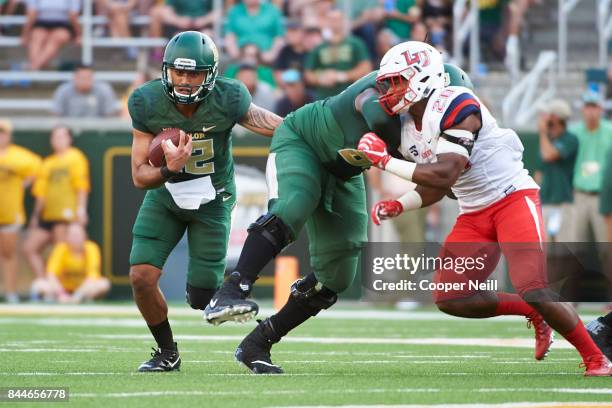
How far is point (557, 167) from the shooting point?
12242mm

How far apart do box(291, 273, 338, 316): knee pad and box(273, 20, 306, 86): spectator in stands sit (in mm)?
7908

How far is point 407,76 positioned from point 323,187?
0.72m

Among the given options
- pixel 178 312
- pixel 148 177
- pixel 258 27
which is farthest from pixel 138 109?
pixel 258 27

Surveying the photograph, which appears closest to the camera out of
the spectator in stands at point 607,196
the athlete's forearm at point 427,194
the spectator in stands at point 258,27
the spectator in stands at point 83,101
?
the athlete's forearm at point 427,194

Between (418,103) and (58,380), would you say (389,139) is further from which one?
(58,380)

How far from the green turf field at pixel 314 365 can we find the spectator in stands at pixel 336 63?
345 cm

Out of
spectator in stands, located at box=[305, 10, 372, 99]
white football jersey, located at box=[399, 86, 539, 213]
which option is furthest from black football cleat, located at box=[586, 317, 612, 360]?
spectator in stands, located at box=[305, 10, 372, 99]

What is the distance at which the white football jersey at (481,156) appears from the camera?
612 centimetres

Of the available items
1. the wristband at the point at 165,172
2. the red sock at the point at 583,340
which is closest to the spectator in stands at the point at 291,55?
the wristband at the point at 165,172

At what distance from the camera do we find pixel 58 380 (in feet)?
18.8

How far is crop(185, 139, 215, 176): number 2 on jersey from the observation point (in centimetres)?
650

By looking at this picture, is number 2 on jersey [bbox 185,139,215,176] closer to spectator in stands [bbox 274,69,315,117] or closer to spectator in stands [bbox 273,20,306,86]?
spectator in stands [bbox 274,69,315,117]

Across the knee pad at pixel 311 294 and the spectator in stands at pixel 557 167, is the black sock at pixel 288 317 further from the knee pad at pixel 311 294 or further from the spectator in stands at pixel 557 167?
the spectator in stands at pixel 557 167

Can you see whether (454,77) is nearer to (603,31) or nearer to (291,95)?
(291,95)
